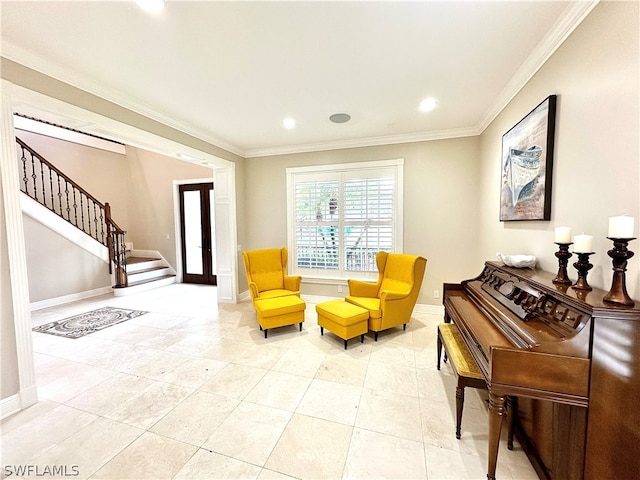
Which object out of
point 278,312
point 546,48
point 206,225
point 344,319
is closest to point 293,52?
point 546,48

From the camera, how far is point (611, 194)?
137cm

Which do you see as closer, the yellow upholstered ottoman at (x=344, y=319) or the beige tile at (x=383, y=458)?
the beige tile at (x=383, y=458)

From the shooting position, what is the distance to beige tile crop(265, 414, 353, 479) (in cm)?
149

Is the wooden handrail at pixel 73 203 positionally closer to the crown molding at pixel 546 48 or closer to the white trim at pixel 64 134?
the white trim at pixel 64 134

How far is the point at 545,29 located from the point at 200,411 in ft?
12.2

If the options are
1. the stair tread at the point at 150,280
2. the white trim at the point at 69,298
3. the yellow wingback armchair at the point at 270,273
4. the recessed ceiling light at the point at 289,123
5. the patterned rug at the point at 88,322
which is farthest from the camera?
the stair tread at the point at 150,280

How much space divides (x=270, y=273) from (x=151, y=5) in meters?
3.10

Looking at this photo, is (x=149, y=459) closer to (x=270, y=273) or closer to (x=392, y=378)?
(x=392, y=378)

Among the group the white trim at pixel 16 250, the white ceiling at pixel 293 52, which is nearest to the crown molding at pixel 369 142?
the white ceiling at pixel 293 52

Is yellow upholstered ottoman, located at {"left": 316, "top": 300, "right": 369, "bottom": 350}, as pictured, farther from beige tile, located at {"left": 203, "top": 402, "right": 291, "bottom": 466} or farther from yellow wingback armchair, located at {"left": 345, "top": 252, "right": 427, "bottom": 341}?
beige tile, located at {"left": 203, "top": 402, "right": 291, "bottom": 466}

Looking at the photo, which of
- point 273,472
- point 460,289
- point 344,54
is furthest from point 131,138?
point 460,289

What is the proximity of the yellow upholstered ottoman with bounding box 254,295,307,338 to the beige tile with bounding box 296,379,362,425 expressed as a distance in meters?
1.05

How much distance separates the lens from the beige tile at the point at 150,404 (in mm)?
1884

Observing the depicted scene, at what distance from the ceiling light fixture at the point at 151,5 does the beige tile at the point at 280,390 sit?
2807 mm
